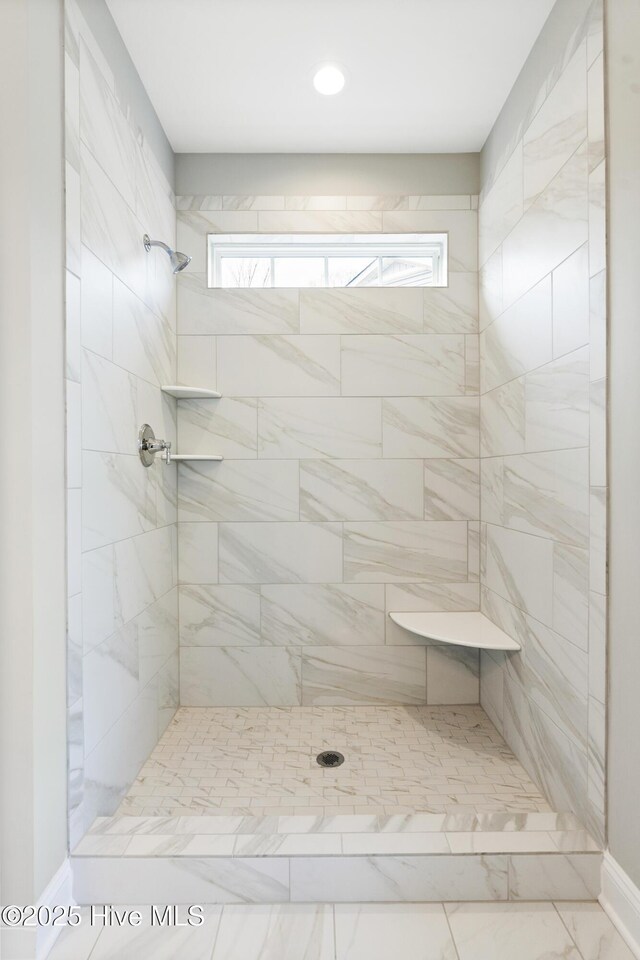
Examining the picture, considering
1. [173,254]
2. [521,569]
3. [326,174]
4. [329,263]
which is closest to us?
[521,569]

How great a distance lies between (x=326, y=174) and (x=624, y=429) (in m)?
1.80

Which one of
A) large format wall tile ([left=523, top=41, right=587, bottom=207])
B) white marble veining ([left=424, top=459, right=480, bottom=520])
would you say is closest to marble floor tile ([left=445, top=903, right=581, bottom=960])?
white marble veining ([left=424, top=459, right=480, bottom=520])

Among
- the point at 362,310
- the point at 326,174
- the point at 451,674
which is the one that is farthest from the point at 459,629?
the point at 326,174

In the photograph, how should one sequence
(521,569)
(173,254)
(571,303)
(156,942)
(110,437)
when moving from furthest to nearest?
(173,254) < (521,569) < (110,437) < (571,303) < (156,942)

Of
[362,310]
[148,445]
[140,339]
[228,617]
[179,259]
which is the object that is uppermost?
[179,259]

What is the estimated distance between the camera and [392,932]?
1.31m

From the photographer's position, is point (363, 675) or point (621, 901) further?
point (363, 675)

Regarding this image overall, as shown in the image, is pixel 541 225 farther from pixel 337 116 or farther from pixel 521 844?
pixel 521 844

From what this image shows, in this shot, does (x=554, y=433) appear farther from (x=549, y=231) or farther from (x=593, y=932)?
(x=593, y=932)

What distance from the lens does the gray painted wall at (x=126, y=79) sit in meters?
1.57

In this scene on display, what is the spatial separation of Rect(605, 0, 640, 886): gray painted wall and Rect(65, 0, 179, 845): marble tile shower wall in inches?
53.5

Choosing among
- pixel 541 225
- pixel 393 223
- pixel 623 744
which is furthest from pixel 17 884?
pixel 393 223

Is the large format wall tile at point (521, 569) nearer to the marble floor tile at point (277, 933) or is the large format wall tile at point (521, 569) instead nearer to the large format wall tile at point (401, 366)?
the large format wall tile at point (401, 366)

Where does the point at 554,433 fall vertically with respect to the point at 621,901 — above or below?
above
